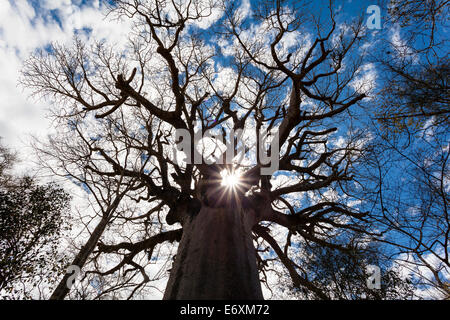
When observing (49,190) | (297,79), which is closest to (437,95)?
(297,79)

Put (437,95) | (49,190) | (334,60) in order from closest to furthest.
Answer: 1. (437,95)
2. (334,60)
3. (49,190)

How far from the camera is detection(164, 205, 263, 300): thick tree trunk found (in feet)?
5.25

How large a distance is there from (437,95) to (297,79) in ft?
5.45

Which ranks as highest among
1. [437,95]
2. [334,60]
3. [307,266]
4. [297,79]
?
[334,60]

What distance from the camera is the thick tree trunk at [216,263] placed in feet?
5.25

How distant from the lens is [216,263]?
178 centimetres

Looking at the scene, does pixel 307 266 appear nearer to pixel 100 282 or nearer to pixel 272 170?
pixel 272 170
